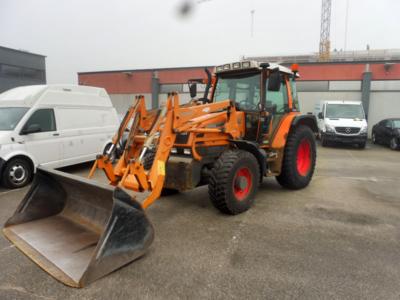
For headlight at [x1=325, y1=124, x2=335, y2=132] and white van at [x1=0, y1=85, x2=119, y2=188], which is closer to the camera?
white van at [x1=0, y1=85, x2=119, y2=188]

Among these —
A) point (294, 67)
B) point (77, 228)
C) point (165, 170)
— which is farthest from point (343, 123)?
point (77, 228)

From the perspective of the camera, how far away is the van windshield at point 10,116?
623 centimetres

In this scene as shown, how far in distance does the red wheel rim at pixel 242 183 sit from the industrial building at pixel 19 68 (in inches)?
1093

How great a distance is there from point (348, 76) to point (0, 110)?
56.9ft

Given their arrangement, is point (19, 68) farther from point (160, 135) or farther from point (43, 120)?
point (160, 135)

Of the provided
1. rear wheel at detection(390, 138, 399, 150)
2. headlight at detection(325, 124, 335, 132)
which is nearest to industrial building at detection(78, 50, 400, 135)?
rear wheel at detection(390, 138, 399, 150)

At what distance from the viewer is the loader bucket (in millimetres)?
2734

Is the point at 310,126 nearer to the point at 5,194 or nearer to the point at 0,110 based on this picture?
the point at 5,194

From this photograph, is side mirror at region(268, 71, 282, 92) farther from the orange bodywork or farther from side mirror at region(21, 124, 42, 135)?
side mirror at region(21, 124, 42, 135)

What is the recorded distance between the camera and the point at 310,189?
19.9 feet

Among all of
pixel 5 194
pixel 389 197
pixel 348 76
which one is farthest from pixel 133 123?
pixel 348 76

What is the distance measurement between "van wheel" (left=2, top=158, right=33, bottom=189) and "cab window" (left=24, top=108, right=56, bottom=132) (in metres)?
0.81

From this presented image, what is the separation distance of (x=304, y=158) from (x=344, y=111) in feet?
29.2

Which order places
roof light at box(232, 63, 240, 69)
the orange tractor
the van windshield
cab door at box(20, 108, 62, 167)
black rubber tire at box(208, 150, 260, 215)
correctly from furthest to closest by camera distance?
cab door at box(20, 108, 62, 167), the van windshield, roof light at box(232, 63, 240, 69), black rubber tire at box(208, 150, 260, 215), the orange tractor
